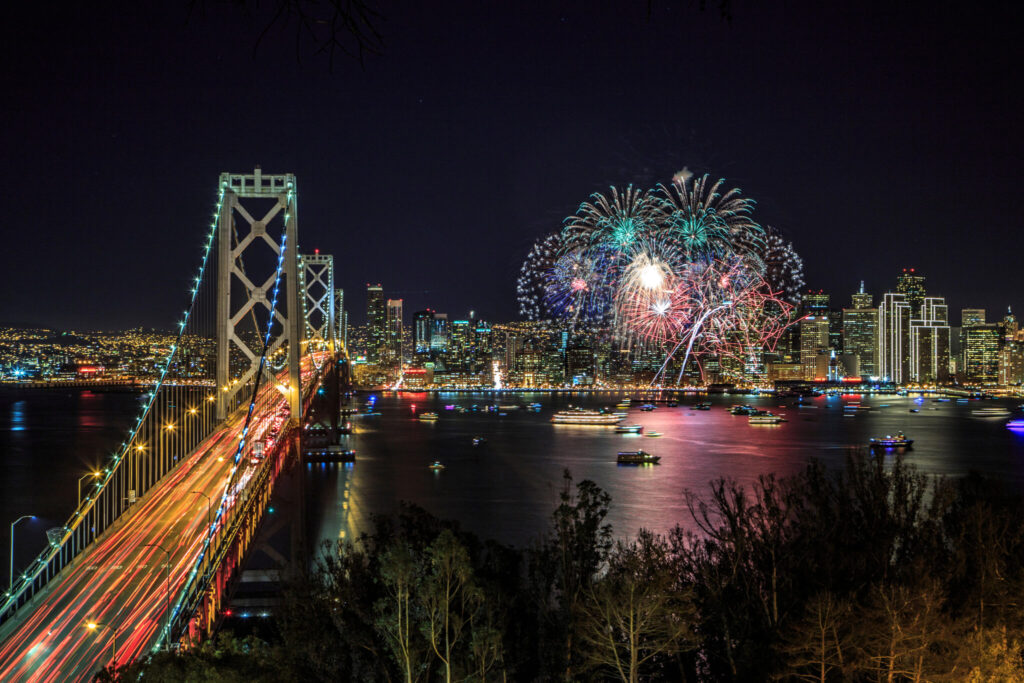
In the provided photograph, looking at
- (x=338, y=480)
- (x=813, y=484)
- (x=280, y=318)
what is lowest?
(x=338, y=480)

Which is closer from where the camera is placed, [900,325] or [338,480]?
[338,480]

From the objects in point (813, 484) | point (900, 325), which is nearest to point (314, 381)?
point (813, 484)

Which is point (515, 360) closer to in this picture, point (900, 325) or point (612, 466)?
point (900, 325)

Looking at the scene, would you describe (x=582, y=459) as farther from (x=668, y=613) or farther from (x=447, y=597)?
(x=447, y=597)

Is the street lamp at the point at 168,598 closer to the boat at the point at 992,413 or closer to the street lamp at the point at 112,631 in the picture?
the street lamp at the point at 112,631

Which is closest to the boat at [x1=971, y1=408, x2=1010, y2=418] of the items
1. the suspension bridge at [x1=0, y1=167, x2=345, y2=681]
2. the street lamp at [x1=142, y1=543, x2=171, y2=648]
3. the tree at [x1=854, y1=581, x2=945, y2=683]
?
the suspension bridge at [x1=0, y1=167, x2=345, y2=681]

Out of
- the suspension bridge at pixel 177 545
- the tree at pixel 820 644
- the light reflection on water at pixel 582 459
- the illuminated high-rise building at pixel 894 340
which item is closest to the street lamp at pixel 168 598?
the suspension bridge at pixel 177 545
